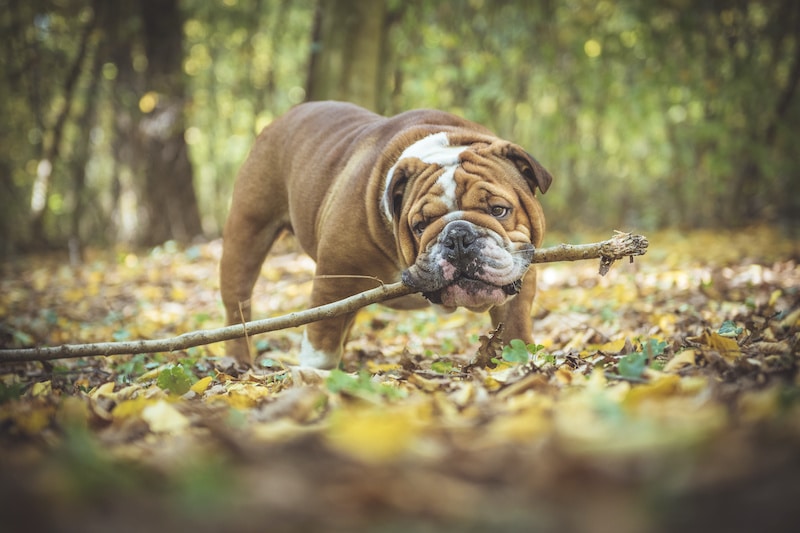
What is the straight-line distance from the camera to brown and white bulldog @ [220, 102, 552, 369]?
3465mm

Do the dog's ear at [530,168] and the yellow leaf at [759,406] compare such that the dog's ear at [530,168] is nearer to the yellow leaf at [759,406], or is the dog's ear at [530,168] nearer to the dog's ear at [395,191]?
the dog's ear at [395,191]

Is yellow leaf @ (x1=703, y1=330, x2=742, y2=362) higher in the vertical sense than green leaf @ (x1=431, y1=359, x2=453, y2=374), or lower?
higher

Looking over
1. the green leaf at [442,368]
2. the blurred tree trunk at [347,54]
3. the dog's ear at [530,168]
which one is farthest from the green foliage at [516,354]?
the blurred tree trunk at [347,54]

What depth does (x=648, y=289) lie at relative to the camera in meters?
6.22

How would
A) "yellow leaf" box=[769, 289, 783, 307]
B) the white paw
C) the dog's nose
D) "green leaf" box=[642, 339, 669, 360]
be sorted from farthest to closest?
"yellow leaf" box=[769, 289, 783, 307], the white paw, the dog's nose, "green leaf" box=[642, 339, 669, 360]

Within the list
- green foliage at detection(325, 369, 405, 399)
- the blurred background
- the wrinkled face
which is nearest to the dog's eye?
the wrinkled face

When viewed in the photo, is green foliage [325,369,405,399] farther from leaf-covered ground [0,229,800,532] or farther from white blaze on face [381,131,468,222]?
white blaze on face [381,131,468,222]

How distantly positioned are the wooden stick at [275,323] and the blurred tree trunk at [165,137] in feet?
28.3

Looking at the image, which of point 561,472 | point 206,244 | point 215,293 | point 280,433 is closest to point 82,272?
point 206,244

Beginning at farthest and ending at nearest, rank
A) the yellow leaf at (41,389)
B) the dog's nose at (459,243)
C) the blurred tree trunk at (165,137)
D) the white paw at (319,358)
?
the blurred tree trunk at (165,137) < the white paw at (319,358) < the dog's nose at (459,243) < the yellow leaf at (41,389)

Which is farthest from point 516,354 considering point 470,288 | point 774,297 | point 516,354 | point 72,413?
point 774,297

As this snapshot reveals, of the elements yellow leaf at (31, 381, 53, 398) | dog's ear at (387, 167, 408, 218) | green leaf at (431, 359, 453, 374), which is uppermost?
dog's ear at (387, 167, 408, 218)

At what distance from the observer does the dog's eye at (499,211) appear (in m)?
3.61

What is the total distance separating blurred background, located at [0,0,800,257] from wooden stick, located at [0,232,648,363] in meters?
6.23
